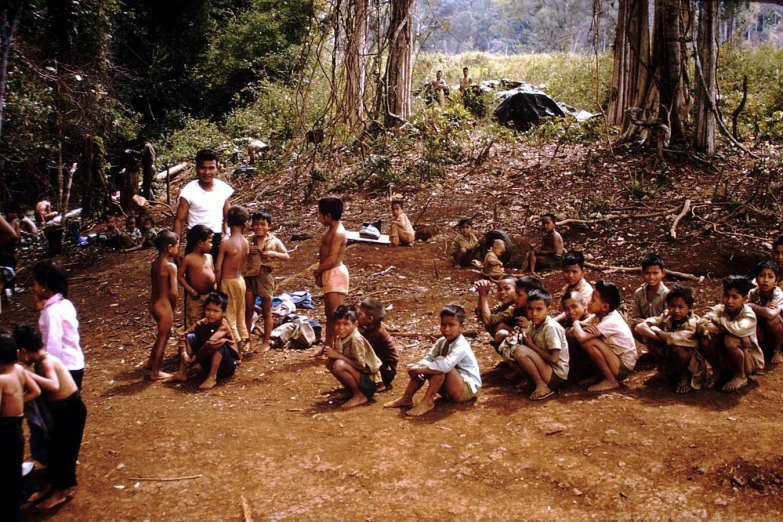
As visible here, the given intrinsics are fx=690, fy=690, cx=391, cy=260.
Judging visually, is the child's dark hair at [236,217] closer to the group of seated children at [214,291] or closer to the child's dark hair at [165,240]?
the group of seated children at [214,291]

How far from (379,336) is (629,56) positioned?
29.7 ft

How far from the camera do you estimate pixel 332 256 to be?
17.6 ft

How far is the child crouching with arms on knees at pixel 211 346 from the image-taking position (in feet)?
16.7

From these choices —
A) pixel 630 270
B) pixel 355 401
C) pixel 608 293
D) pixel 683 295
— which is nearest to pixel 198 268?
pixel 355 401

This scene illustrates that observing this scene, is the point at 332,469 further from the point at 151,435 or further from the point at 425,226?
the point at 425,226

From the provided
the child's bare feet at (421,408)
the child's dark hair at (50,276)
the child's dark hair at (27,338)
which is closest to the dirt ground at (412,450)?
the child's bare feet at (421,408)

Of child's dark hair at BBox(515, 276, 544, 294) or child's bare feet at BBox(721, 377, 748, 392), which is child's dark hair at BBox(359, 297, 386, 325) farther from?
child's bare feet at BBox(721, 377, 748, 392)

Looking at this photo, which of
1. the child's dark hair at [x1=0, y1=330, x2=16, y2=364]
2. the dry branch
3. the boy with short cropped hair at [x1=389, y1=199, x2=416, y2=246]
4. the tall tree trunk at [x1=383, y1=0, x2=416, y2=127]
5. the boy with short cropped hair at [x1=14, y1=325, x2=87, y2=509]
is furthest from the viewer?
the tall tree trunk at [x1=383, y1=0, x2=416, y2=127]

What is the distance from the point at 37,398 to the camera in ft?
11.4

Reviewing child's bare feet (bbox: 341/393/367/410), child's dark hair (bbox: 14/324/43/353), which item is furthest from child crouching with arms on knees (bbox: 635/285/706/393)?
child's dark hair (bbox: 14/324/43/353)

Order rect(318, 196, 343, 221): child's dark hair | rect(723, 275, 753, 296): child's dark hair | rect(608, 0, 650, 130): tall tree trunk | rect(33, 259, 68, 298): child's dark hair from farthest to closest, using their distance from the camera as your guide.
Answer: rect(608, 0, 650, 130): tall tree trunk, rect(318, 196, 343, 221): child's dark hair, rect(723, 275, 753, 296): child's dark hair, rect(33, 259, 68, 298): child's dark hair

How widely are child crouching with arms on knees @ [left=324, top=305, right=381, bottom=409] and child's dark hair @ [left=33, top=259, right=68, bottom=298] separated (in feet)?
5.45

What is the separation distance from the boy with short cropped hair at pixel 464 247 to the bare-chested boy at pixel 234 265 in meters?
3.02

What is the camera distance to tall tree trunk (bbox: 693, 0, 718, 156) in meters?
9.41
